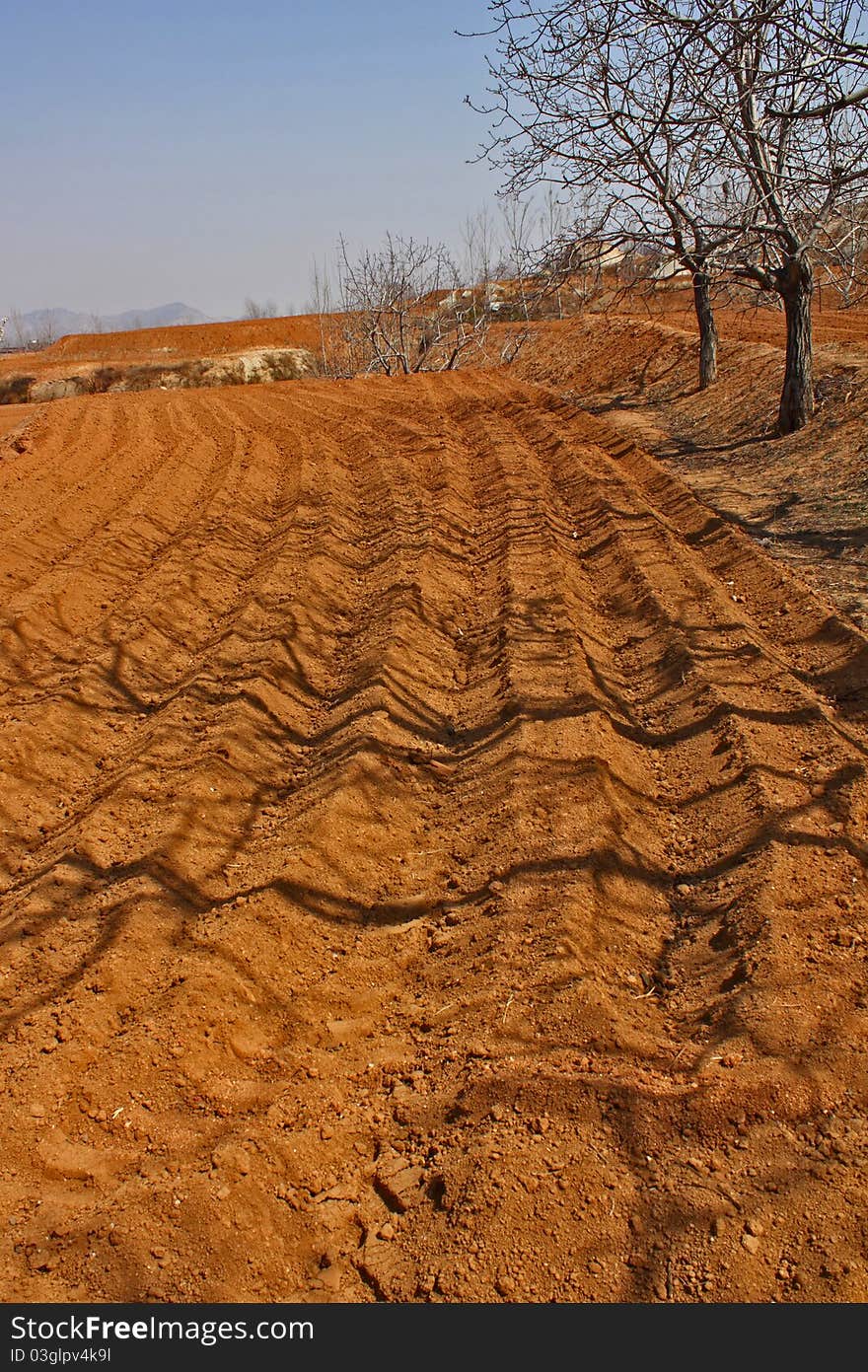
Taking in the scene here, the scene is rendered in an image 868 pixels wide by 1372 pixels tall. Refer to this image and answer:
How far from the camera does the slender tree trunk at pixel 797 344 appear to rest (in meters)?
9.55

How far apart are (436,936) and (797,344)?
8.61 m

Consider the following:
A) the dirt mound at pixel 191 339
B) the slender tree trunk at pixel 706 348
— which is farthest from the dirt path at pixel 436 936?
the dirt mound at pixel 191 339

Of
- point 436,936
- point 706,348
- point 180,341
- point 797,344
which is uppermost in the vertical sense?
point 180,341

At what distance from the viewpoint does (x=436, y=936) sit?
3621mm

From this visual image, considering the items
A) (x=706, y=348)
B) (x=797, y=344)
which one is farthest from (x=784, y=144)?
(x=706, y=348)

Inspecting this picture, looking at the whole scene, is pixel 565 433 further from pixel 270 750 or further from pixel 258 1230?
pixel 258 1230

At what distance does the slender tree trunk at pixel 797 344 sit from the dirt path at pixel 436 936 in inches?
144

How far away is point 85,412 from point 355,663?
1202 centimetres

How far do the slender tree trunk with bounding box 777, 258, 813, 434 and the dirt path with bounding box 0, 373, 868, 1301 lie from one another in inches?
144

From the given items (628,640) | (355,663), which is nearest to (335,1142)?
(355,663)

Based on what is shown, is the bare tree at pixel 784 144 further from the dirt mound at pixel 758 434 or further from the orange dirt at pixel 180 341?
the orange dirt at pixel 180 341

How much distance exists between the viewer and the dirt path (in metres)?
2.45

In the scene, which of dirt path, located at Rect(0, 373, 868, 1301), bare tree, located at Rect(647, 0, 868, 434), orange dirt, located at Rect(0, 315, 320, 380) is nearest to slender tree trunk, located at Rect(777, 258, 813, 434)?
bare tree, located at Rect(647, 0, 868, 434)

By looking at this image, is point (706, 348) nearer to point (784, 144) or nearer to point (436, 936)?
point (784, 144)
